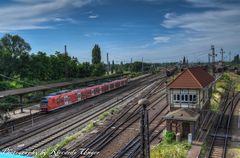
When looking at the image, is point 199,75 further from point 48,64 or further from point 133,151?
point 48,64

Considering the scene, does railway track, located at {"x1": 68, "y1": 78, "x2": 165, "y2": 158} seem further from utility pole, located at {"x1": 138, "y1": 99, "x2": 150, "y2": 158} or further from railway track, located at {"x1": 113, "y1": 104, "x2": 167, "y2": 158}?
utility pole, located at {"x1": 138, "y1": 99, "x2": 150, "y2": 158}

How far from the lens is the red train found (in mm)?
45750

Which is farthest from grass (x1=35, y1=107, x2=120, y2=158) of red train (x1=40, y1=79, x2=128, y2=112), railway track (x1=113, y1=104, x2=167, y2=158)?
red train (x1=40, y1=79, x2=128, y2=112)

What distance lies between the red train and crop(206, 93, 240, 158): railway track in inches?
991

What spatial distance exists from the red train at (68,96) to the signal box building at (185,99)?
65.7 feet

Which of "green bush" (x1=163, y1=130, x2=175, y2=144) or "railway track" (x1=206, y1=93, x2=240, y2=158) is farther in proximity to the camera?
"green bush" (x1=163, y1=130, x2=175, y2=144)

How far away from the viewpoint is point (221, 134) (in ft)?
109

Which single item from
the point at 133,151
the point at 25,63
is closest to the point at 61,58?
the point at 25,63

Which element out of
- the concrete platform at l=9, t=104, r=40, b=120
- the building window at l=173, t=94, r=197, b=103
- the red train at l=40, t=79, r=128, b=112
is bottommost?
the concrete platform at l=9, t=104, r=40, b=120

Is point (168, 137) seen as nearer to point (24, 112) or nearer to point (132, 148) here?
point (132, 148)

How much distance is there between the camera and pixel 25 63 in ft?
217

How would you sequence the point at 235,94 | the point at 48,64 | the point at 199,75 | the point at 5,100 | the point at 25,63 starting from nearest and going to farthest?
the point at 199,75
the point at 5,100
the point at 235,94
the point at 25,63
the point at 48,64

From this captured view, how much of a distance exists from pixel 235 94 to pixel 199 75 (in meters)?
26.6

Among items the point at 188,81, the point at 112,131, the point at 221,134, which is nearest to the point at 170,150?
the point at 112,131
